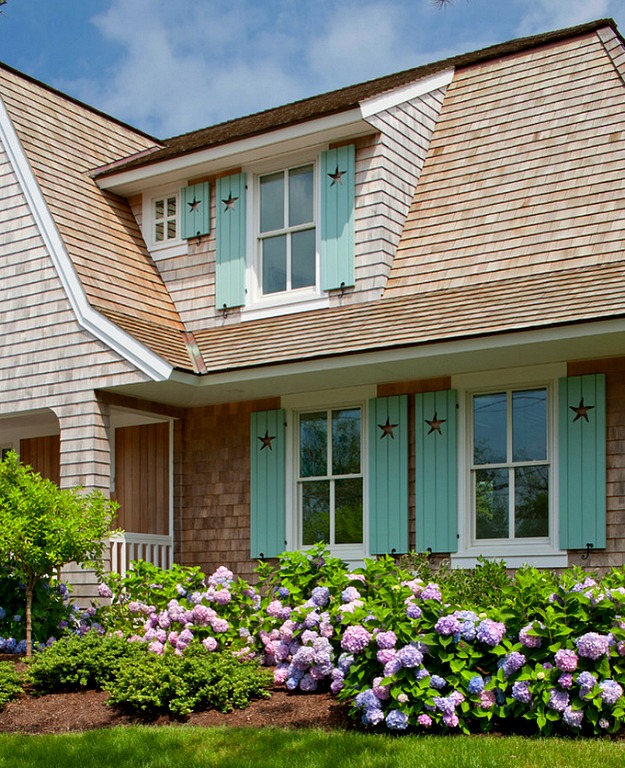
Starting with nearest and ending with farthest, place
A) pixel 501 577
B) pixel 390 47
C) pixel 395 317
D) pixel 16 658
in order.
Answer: pixel 501 577 → pixel 16 658 → pixel 395 317 → pixel 390 47

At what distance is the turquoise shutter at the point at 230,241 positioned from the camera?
1265 centimetres

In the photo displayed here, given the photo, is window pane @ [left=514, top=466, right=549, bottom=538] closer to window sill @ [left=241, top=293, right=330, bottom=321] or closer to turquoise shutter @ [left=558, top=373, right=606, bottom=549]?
turquoise shutter @ [left=558, top=373, right=606, bottom=549]

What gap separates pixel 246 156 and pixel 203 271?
1453 millimetres

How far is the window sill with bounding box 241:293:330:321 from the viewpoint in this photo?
12.1 meters

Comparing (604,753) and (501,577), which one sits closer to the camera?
(604,753)

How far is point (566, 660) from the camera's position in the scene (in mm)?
6680

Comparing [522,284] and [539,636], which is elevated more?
[522,284]

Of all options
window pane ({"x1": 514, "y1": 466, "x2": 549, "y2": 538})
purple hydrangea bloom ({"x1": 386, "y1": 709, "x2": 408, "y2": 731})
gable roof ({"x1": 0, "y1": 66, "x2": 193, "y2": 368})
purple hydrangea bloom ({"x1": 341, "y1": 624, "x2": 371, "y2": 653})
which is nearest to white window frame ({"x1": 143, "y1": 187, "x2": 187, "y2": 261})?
gable roof ({"x1": 0, "y1": 66, "x2": 193, "y2": 368})

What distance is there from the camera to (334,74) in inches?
1510

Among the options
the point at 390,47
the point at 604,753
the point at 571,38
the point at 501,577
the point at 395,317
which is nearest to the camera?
the point at 604,753

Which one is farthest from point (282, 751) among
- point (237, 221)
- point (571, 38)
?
point (571, 38)

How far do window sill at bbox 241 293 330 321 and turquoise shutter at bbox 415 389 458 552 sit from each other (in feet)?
5.86

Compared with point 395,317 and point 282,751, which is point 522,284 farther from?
point 282,751

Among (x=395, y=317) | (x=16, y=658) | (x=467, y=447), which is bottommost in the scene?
(x=16, y=658)
